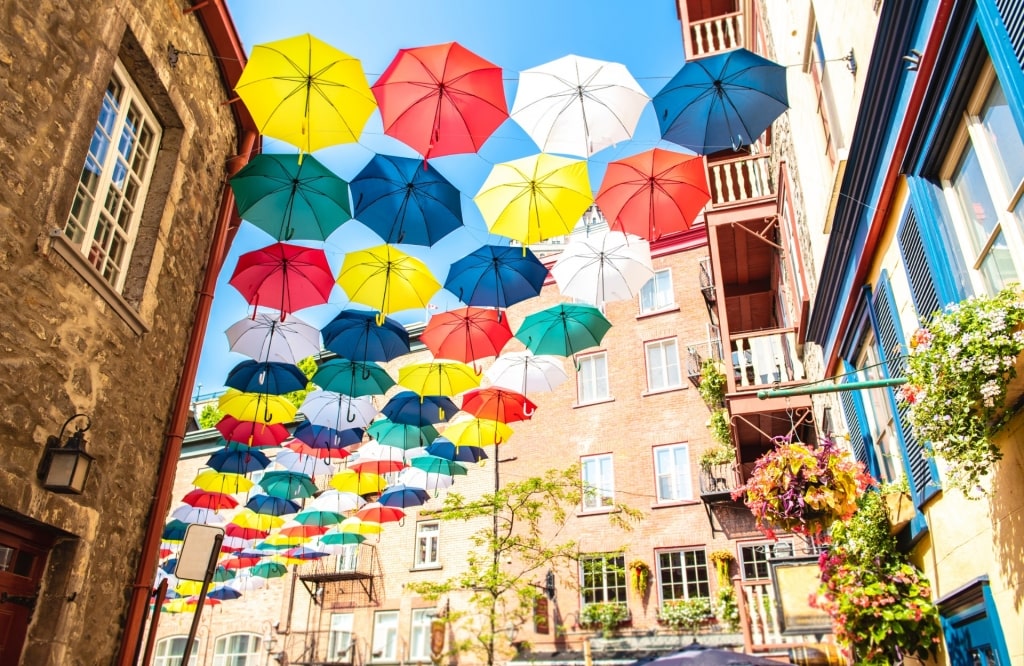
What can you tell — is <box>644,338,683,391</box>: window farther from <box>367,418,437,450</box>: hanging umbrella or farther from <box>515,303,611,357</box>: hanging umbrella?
<box>515,303,611,357</box>: hanging umbrella

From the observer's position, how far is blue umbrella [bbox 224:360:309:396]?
42.0 ft

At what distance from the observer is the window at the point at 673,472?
20.3 metres

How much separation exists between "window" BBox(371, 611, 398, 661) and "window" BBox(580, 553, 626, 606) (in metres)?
6.62

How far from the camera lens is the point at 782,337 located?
14.2 m

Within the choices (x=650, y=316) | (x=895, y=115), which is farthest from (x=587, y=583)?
(x=895, y=115)

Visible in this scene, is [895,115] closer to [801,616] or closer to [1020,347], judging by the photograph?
[1020,347]

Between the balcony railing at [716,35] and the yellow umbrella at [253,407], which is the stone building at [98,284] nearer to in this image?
the yellow umbrella at [253,407]

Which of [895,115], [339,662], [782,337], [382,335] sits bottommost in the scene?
[339,662]

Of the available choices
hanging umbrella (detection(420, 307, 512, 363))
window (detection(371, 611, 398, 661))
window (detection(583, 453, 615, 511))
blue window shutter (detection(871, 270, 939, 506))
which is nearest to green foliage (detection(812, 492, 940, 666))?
blue window shutter (detection(871, 270, 939, 506))

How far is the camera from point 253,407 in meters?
13.9

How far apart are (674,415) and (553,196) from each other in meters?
13.3

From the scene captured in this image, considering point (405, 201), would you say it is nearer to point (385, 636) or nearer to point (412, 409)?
point (412, 409)

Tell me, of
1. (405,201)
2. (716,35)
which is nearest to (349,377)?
(405,201)

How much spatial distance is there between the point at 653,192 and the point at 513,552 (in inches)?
549
